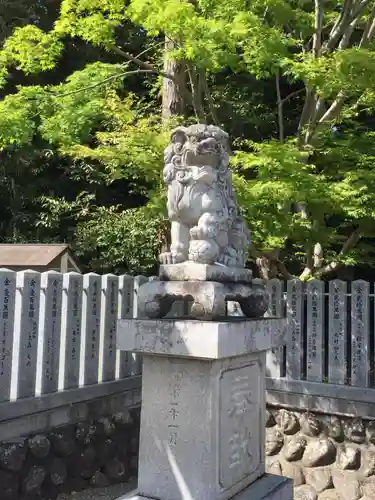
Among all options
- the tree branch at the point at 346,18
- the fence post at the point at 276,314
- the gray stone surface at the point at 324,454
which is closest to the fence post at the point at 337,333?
the gray stone surface at the point at 324,454

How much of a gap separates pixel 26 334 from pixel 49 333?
32 cm

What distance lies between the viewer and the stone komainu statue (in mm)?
4285

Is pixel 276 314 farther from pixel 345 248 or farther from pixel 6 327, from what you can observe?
pixel 6 327

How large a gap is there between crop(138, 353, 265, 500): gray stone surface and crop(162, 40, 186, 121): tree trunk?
544 centimetres

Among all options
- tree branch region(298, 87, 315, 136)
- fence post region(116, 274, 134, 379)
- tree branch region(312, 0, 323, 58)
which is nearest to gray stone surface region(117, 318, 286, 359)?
fence post region(116, 274, 134, 379)

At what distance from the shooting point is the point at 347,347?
6.87 meters

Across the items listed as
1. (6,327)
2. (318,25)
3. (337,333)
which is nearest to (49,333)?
(6,327)

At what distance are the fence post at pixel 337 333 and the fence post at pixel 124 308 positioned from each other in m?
2.69

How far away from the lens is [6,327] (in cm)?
511

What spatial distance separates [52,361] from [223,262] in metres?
2.50

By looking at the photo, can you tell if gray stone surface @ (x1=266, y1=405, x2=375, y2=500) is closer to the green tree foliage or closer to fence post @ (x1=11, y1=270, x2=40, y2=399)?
the green tree foliage

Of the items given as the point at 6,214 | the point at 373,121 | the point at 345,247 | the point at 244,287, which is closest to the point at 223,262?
the point at 244,287

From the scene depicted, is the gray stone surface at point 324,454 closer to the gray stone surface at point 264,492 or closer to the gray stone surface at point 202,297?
the gray stone surface at point 264,492

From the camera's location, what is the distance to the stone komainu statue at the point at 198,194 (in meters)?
4.29
